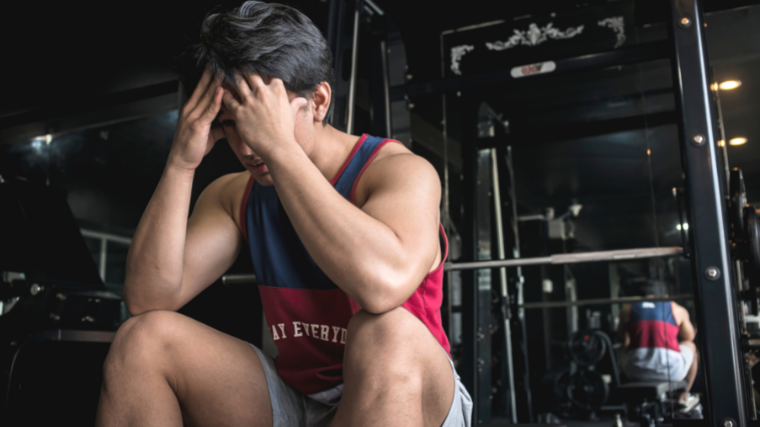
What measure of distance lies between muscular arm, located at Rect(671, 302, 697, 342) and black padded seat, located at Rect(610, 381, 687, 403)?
0.21 meters

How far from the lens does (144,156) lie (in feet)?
12.7

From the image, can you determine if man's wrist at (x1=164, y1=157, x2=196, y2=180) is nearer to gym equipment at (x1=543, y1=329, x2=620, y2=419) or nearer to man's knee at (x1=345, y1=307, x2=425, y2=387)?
man's knee at (x1=345, y1=307, x2=425, y2=387)

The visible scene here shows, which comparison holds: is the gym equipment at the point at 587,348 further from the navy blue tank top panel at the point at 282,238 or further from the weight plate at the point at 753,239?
the navy blue tank top panel at the point at 282,238

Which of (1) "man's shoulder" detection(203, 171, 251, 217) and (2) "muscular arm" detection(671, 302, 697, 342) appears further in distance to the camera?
(2) "muscular arm" detection(671, 302, 697, 342)

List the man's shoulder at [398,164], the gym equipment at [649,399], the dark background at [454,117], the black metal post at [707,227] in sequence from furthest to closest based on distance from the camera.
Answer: the gym equipment at [649,399] < the dark background at [454,117] < the black metal post at [707,227] < the man's shoulder at [398,164]

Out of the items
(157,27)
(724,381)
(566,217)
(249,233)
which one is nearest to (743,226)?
(724,381)

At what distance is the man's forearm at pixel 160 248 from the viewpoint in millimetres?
1126

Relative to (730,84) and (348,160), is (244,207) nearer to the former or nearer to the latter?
(348,160)

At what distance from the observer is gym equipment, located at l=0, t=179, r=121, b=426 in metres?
2.13

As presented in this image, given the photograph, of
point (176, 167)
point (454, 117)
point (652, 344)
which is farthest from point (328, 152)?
point (652, 344)

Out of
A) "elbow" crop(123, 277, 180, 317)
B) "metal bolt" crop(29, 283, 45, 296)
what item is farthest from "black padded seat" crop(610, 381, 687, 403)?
"metal bolt" crop(29, 283, 45, 296)

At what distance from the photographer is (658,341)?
2705 millimetres

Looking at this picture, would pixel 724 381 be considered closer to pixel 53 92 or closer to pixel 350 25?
pixel 350 25

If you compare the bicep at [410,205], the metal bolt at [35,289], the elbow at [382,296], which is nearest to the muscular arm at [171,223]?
the bicep at [410,205]
